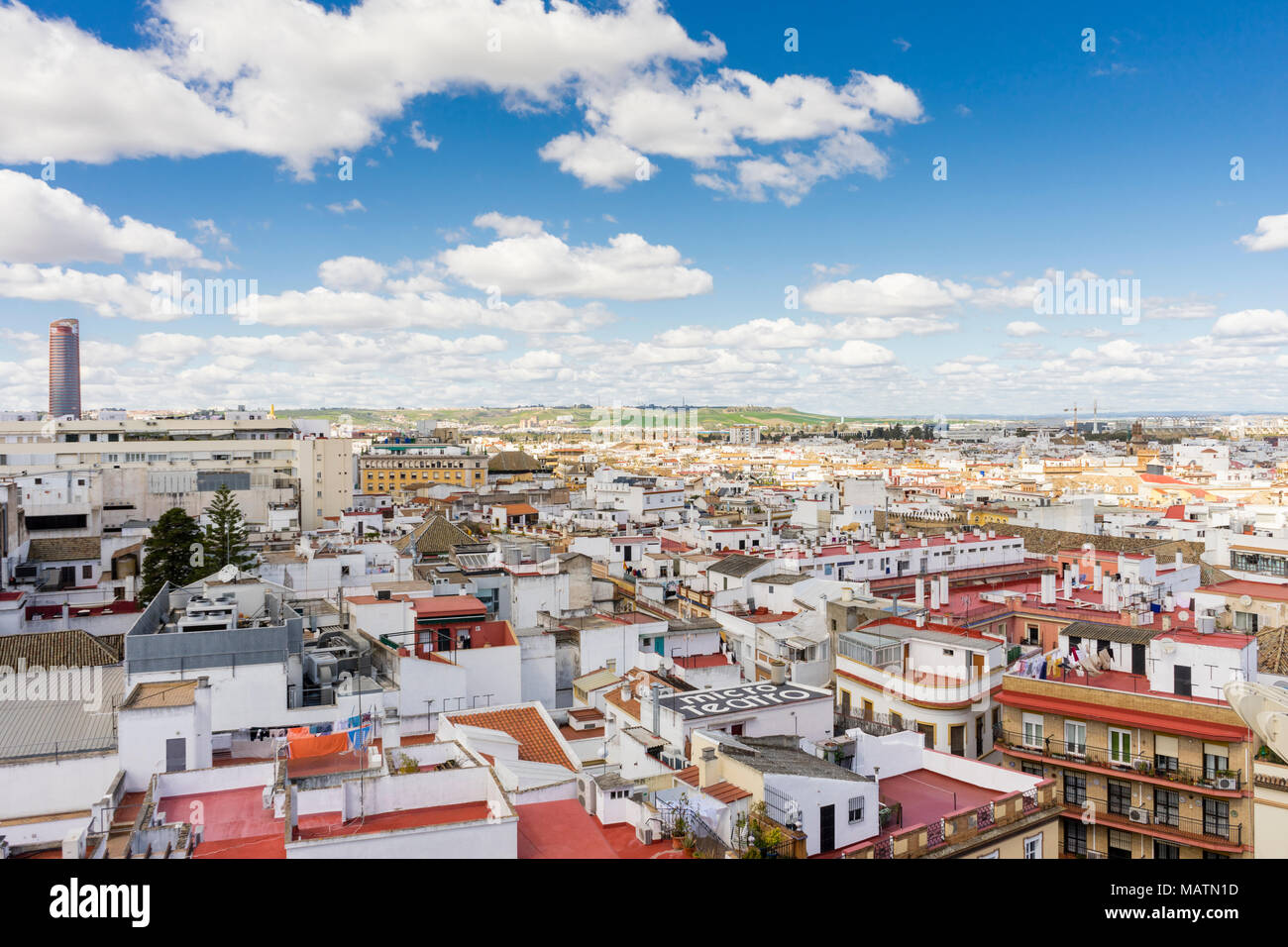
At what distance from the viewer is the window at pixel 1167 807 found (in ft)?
33.9

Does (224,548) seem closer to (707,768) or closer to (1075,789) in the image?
(707,768)

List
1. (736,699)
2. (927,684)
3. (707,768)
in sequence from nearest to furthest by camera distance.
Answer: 1. (707,768)
2. (736,699)
3. (927,684)

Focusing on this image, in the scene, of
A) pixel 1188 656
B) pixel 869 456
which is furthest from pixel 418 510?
pixel 869 456

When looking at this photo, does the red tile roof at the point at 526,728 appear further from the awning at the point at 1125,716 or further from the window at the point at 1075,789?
the window at the point at 1075,789

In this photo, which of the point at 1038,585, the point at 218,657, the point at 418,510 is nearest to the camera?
the point at 218,657

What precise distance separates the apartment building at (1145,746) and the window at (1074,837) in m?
0.01

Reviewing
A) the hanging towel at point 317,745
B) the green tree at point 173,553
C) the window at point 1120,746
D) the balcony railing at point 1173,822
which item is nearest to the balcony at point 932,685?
the window at point 1120,746

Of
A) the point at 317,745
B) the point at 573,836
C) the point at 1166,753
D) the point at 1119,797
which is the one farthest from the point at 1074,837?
the point at 317,745

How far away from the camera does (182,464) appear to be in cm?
4097

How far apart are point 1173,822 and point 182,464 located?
41.2 metres

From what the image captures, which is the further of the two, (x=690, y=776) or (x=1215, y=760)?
(x=1215, y=760)

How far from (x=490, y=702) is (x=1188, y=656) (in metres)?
9.39

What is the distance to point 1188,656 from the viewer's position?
1152 cm
